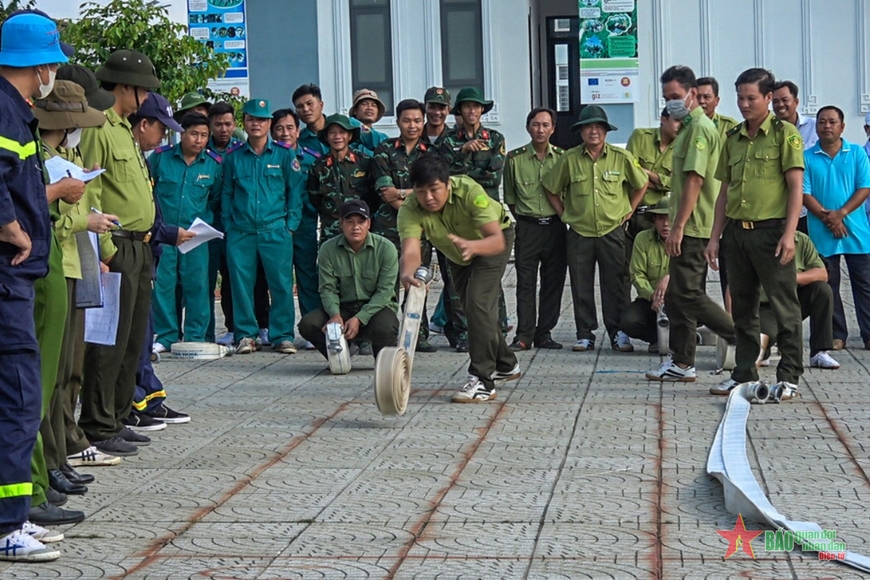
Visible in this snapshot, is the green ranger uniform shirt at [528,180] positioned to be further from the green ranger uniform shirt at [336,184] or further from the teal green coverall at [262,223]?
the teal green coverall at [262,223]

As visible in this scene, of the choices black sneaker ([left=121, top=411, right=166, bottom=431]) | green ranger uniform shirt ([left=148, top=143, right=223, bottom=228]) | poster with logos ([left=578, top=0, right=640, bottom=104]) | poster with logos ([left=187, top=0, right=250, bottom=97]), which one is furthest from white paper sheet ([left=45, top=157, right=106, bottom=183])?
poster with logos ([left=578, top=0, right=640, bottom=104])

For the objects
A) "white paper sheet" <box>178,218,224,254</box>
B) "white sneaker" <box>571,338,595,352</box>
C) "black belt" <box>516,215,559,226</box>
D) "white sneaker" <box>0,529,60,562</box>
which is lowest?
"white sneaker" <box>571,338,595,352</box>

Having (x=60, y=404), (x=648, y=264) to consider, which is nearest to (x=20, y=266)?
(x=60, y=404)

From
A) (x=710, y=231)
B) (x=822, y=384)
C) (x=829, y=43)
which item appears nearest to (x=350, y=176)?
(x=710, y=231)

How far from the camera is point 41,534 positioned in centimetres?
573

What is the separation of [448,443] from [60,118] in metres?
2.75

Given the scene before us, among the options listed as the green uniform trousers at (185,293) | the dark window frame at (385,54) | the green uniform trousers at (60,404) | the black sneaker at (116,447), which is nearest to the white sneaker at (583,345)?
the green uniform trousers at (185,293)

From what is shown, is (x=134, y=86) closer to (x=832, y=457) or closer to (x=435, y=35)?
(x=832, y=457)

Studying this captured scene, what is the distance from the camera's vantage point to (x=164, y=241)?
27.8 ft

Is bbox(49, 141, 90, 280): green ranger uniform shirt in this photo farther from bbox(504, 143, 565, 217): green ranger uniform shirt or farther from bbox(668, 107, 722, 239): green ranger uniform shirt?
bbox(504, 143, 565, 217): green ranger uniform shirt

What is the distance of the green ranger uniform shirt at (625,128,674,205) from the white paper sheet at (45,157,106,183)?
6.75 metres

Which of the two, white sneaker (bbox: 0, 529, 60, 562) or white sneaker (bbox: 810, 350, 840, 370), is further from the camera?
white sneaker (bbox: 810, 350, 840, 370)

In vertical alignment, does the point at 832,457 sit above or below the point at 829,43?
below

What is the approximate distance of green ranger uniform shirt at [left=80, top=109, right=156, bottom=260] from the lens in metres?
7.71
